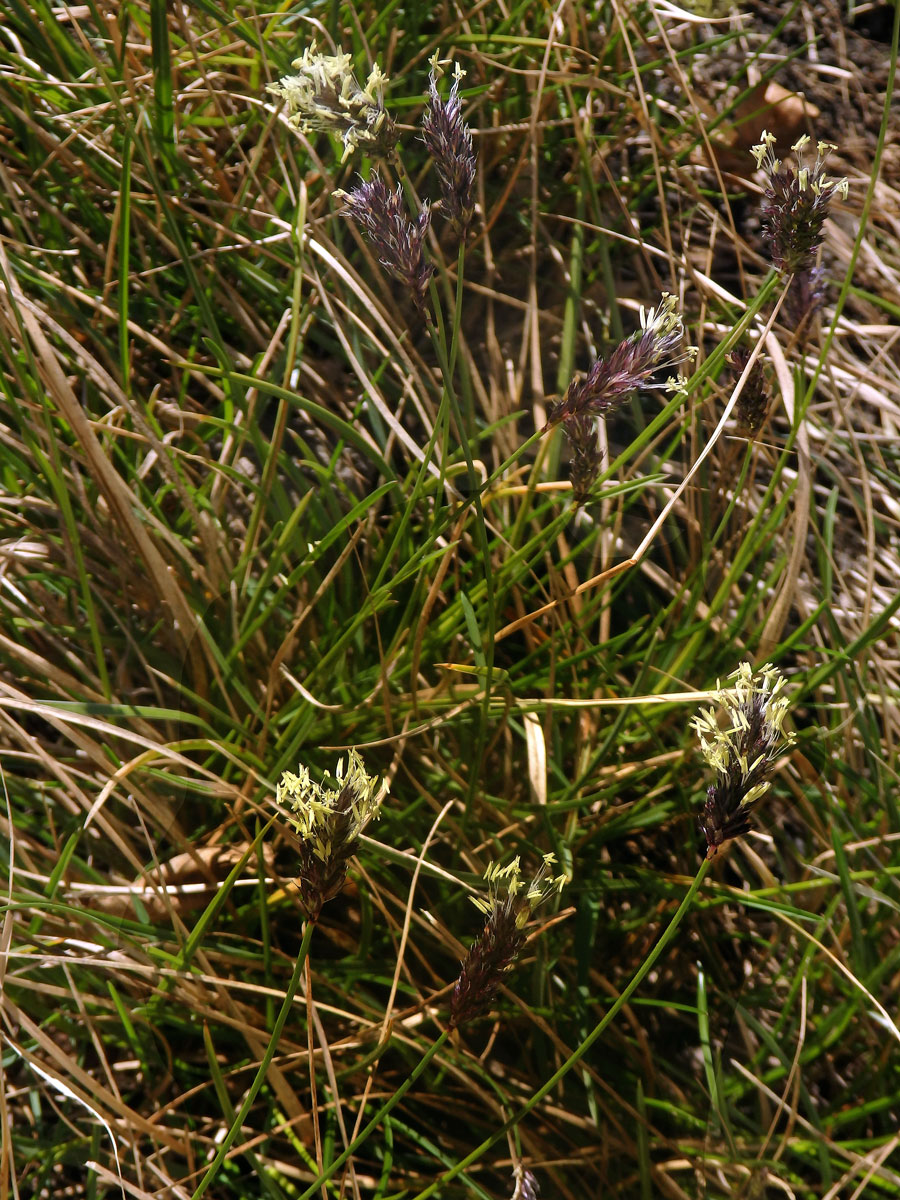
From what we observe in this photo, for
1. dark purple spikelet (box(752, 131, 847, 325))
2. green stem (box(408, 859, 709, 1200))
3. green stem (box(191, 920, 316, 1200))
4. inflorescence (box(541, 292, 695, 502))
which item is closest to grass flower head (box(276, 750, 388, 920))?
green stem (box(191, 920, 316, 1200))

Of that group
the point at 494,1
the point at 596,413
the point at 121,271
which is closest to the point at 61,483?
the point at 121,271

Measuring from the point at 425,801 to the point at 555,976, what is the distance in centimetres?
17

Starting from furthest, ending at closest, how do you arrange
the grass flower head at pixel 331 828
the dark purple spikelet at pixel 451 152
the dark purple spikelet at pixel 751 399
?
the dark purple spikelet at pixel 751 399 < the dark purple spikelet at pixel 451 152 < the grass flower head at pixel 331 828

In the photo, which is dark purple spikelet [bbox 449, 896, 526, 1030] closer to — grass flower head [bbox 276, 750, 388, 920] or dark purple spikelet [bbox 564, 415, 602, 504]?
grass flower head [bbox 276, 750, 388, 920]

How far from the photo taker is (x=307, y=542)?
2.58ft

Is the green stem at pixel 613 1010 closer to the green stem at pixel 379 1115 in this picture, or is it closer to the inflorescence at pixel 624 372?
the green stem at pixel 379 1115

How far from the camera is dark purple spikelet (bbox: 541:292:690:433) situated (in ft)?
1.59

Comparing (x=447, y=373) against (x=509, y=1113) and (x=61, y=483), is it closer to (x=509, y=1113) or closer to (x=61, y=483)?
(x=61, y=483)

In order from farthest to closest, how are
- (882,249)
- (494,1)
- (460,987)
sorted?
(882,249)
(494,1)
(460,987)

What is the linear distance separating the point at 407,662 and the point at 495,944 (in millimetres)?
368

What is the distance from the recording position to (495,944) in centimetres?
41

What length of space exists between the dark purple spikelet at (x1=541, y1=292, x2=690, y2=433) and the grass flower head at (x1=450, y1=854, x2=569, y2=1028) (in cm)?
24

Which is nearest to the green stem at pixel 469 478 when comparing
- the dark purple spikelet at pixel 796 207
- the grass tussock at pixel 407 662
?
the grass tussock at pixel 407 662

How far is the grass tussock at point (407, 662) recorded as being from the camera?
2.14 feet
